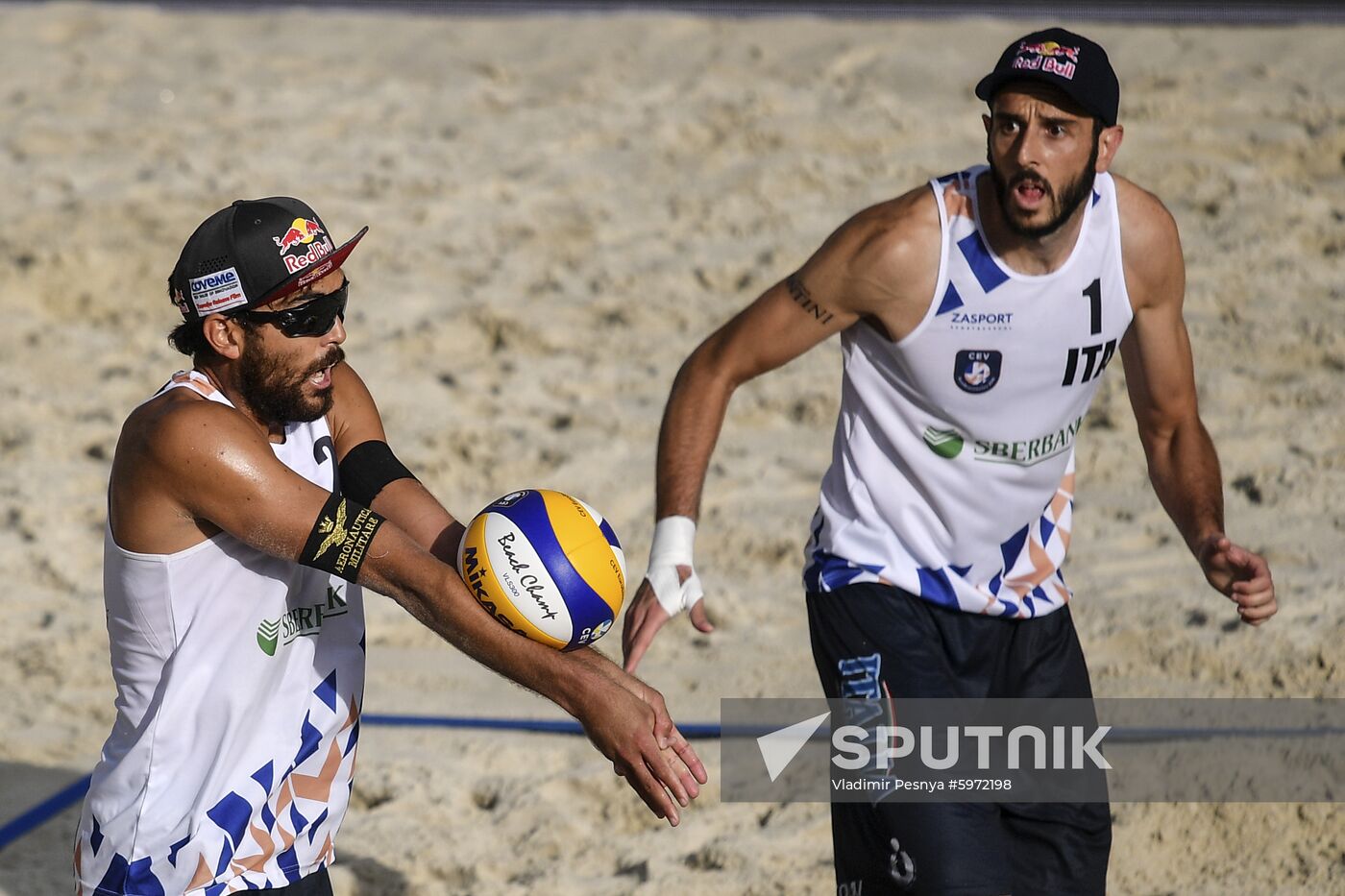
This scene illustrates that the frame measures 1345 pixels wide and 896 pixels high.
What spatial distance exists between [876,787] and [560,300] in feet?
16.4

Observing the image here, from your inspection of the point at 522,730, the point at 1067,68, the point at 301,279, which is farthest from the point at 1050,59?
the point at 522,730

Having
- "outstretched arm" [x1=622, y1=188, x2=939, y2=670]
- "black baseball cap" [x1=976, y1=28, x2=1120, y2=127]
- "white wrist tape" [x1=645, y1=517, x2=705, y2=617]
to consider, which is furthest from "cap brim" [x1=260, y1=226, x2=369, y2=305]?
"black baseball cap" [x1=976, y1=28, x2=1120, y2=127]

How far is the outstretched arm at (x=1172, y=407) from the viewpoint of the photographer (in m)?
3.36

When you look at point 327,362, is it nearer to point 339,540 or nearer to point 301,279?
point 301,279

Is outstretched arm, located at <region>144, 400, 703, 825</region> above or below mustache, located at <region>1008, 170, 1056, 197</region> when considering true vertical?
below

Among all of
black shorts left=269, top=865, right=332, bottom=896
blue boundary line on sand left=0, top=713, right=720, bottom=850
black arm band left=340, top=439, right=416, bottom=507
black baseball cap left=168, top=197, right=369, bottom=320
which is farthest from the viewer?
blue boundary line on sand left=0, top=713, right=720, bottom=850

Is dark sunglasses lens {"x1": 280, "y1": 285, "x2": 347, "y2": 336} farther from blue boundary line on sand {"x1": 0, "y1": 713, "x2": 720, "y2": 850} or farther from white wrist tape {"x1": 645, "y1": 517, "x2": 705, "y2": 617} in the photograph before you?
blue boundary line on sand {"x1": 0, "y1": 713, "x2": 720, "y2": 850}

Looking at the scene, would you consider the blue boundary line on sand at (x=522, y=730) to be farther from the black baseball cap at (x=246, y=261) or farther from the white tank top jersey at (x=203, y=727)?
the black baseball cap at (x=246, y=261)

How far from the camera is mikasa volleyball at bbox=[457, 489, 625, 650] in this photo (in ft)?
9.55

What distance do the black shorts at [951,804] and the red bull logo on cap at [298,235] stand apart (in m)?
1.32

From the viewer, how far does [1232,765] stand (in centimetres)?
446

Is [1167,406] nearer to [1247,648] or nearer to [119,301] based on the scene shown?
[1247,648]

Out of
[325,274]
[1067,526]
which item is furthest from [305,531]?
[1067,526]

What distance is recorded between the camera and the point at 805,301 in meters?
3.38
